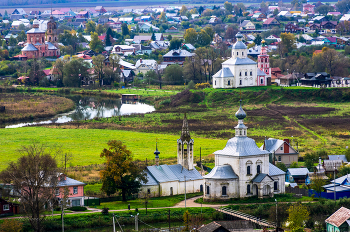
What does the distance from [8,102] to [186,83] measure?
1259 inches

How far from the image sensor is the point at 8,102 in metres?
92.9

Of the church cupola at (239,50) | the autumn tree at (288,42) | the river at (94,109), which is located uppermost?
the autumn tree at (288,42)

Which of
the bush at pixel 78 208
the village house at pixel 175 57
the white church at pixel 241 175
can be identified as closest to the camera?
the bush at pixel 78 208

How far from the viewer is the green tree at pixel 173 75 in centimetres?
11512

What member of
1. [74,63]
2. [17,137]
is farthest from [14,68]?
[17,137]

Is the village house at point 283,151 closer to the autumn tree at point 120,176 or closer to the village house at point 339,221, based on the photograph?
the autumn tree at point 120,176

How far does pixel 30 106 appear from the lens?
90562 mm

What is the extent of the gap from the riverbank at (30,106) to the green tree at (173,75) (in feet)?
67.9

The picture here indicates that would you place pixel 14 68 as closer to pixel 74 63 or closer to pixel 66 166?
pixel 74 63

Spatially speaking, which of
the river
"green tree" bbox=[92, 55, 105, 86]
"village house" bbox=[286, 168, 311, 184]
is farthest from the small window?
"green tree" bbox=[92, 55, 105, 86]

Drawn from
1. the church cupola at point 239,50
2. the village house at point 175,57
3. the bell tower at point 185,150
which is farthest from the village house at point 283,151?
the village house at point 175,57

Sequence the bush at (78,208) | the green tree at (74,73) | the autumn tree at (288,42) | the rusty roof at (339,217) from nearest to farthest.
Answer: the rusty roof at (339,217) < the bush at (78,208) < the green tree at (74,73) < the autumn tree at (288,42)

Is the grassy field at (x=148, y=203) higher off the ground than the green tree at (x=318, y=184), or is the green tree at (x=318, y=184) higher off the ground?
the green tree at (x=318, y=184)

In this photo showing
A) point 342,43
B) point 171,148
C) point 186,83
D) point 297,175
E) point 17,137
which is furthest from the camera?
point 342,43
